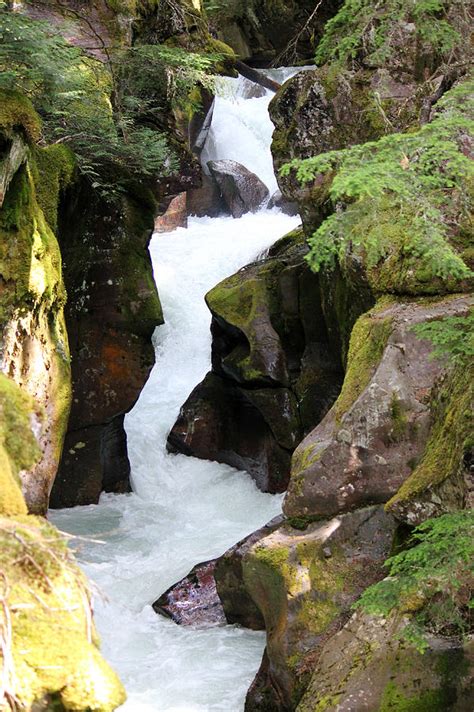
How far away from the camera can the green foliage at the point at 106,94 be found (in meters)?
9.18

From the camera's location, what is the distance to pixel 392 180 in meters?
4.64

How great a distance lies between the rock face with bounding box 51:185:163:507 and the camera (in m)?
12.9

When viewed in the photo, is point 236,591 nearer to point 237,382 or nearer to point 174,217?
point 237,382

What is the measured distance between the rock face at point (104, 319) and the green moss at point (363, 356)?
550cm

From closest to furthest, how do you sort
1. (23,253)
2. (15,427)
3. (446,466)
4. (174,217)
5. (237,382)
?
(15,427) → (446,466) → (23,253) → (237,382) → (174,217)

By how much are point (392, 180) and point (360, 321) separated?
3.95 meters

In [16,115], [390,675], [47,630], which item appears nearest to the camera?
[47,630]

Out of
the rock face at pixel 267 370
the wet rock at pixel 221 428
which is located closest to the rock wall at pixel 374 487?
the rock face at pixel 267 370

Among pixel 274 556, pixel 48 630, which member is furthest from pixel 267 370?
pixel 48 630

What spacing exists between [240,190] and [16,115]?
13.7 meters

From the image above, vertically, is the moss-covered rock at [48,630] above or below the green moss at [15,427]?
below

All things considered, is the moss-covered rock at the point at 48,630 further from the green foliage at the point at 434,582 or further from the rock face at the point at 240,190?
the rock face at the point at 240,190

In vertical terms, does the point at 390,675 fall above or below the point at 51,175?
below

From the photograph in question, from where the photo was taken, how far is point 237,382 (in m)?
14.2
